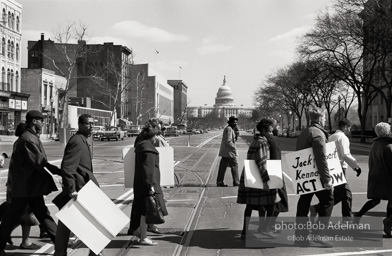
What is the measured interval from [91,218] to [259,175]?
8.00ft

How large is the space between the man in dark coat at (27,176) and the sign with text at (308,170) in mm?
3056

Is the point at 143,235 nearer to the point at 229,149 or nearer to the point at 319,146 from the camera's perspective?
the point at 319,146

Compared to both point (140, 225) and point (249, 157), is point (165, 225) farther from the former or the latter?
point (249, 157)

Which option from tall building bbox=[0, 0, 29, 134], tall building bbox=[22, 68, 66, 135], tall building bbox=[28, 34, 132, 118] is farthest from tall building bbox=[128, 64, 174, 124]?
tall building bbox=[0, 0, 29, 134]

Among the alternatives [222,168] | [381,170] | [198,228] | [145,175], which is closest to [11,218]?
[145,175]

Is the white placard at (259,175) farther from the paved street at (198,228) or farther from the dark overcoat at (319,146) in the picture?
the paved street at (198,228)

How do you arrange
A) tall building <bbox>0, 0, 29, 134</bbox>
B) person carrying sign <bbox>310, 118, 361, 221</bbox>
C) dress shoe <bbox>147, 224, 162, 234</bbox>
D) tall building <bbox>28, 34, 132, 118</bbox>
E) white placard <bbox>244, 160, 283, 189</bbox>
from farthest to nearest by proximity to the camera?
tall building <bbox>28, 34, 132, 118</bbox> → tall building <bbox>0, 0, 29, 134</bbox> → dress shoe <bbox>147, 224, 162, 234</bbox> → person carrying sign <bbox>310, 118, 361, 221</bbox> → white placard <bbox>244, 160, 283, 189</bbox>

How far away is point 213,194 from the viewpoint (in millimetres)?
12539

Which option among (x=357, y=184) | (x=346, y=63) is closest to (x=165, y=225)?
(x=357, y=184)

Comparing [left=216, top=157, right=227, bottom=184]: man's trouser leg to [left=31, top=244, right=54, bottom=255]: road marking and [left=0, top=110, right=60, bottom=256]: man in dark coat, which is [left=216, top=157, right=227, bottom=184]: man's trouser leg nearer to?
[left=31, top=244, right=54, bottom=255]: road marking

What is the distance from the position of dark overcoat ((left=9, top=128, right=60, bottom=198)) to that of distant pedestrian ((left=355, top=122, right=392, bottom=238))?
178 inches

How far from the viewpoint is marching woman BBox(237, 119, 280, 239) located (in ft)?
23.6

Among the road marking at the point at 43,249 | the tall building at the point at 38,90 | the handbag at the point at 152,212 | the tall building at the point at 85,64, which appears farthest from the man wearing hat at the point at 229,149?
the tall building at the point at 85,64

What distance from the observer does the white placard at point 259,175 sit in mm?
7102
